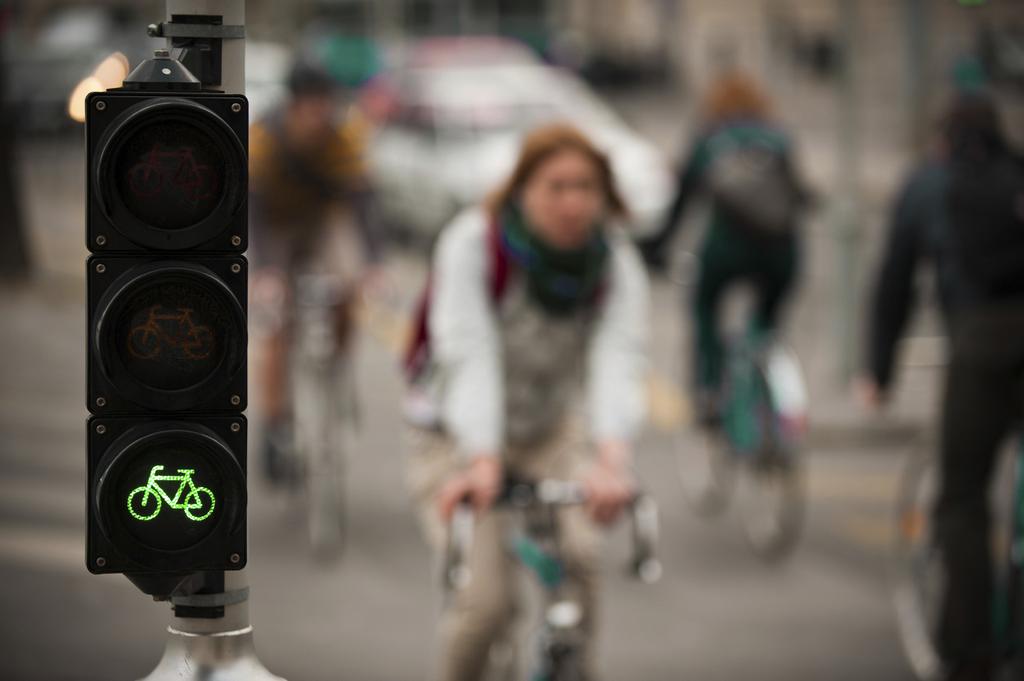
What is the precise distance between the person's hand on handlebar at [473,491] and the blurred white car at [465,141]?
14298mm

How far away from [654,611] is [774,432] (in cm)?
119

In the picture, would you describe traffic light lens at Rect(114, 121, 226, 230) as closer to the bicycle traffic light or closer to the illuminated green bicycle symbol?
the bicycle traffic light

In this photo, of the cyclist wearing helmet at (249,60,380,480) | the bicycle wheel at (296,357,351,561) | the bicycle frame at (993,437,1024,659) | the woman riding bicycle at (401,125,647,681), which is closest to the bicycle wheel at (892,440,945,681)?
the bicycle frame at (993,437,1024,659)

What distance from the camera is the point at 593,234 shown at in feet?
18.7

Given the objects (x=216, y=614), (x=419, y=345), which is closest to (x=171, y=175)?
(x=216, y=614)

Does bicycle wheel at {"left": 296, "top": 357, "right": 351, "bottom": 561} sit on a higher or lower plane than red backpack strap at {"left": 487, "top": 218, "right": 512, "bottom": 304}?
lower

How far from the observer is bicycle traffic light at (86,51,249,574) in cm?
354

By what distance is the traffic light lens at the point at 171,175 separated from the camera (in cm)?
356

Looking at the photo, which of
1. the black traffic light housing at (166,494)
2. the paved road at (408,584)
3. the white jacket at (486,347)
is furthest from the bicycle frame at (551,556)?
the paved road at (408,584)

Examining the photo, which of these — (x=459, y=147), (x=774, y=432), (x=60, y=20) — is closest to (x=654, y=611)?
(x=774, y=432)

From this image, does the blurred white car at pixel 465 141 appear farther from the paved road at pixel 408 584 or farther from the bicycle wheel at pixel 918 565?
the bicycle wheel at pixel 918 565

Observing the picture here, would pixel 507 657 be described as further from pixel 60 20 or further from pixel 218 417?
pixel 60 20

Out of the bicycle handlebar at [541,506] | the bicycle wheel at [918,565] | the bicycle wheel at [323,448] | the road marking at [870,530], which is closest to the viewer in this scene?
the bicycle handlebar at [541,506]

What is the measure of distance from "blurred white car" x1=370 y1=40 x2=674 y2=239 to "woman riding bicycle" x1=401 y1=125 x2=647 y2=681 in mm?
13570
